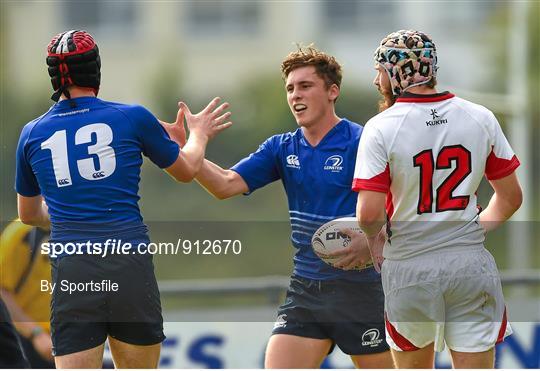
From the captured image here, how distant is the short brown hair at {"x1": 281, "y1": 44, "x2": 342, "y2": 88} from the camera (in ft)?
20.3

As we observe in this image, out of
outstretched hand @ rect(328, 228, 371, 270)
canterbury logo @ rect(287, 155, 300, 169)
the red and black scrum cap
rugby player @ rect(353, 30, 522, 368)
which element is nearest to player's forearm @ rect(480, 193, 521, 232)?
rugby player @ rect(353, 30, 522, 368)

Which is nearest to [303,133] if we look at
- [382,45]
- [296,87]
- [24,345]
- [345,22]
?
[296,87]

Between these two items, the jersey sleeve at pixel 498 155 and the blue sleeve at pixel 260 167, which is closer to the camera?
the jersey sleeve at pixel 498 155

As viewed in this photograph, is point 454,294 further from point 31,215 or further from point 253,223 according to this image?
point 253,223

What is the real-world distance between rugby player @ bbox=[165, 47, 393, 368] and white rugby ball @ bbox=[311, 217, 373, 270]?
0.03m

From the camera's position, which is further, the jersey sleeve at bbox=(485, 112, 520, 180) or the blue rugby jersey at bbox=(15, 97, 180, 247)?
the blue rugby jersey at bbox=(15, 97, 180, 247)

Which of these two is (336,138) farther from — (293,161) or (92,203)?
(92,203)

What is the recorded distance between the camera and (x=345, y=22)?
3175 centimetres

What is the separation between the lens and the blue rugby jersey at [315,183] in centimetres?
597

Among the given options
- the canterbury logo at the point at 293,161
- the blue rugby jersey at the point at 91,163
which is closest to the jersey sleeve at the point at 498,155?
the canterbury logo at the point at 293,161

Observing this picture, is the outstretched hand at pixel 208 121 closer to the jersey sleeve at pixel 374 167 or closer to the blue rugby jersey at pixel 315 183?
the blue rugby jersey at pixel 315 183

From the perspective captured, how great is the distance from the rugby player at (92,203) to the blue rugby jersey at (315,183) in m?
0.96

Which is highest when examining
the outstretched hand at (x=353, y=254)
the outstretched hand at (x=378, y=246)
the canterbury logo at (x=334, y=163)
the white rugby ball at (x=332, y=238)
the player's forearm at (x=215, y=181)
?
the canterbury logo at (x=334, y=163)

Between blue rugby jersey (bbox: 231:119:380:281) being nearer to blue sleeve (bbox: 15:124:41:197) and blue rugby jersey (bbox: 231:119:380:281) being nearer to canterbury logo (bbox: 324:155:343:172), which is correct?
canterbury logo (bbox: 324:155:343:172)
